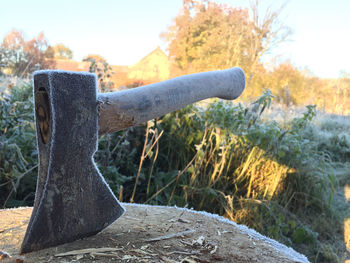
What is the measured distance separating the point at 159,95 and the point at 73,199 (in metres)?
0.41

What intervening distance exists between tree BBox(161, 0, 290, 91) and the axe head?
502 inches

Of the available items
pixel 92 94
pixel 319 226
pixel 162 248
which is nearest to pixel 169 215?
pixel 162 248

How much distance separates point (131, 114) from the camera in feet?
3.01

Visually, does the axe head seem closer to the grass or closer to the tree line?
the grass

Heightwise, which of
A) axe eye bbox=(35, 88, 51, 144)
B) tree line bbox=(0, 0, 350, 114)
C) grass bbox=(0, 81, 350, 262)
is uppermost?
tree line bbox=(0, 0, 350, 114)

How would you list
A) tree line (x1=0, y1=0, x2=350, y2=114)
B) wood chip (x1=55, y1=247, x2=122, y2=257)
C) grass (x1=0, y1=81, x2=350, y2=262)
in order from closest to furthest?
1. wood chip (x1=55, y1=247, x2=122, y2=257)
2. grass (x1=0, y1=81, x2=350, y2=262)
3. tree line (x1=0, y1=0, x2=350, y2=114)

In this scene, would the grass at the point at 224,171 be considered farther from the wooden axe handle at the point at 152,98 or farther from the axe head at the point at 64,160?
the axe head at the point at 64,160

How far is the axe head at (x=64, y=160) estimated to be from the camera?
79 cm

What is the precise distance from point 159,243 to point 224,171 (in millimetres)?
1658

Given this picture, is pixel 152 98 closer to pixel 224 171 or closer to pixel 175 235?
pixel 175 235

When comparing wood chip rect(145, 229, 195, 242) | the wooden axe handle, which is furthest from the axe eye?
wood chip rect(145, 229, 195, 242)

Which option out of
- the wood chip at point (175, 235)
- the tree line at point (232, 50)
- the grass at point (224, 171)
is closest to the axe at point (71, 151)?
the wood chip at point (175, 235)

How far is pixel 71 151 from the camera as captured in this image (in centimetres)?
82

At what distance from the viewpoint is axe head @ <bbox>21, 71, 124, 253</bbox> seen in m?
0.79
